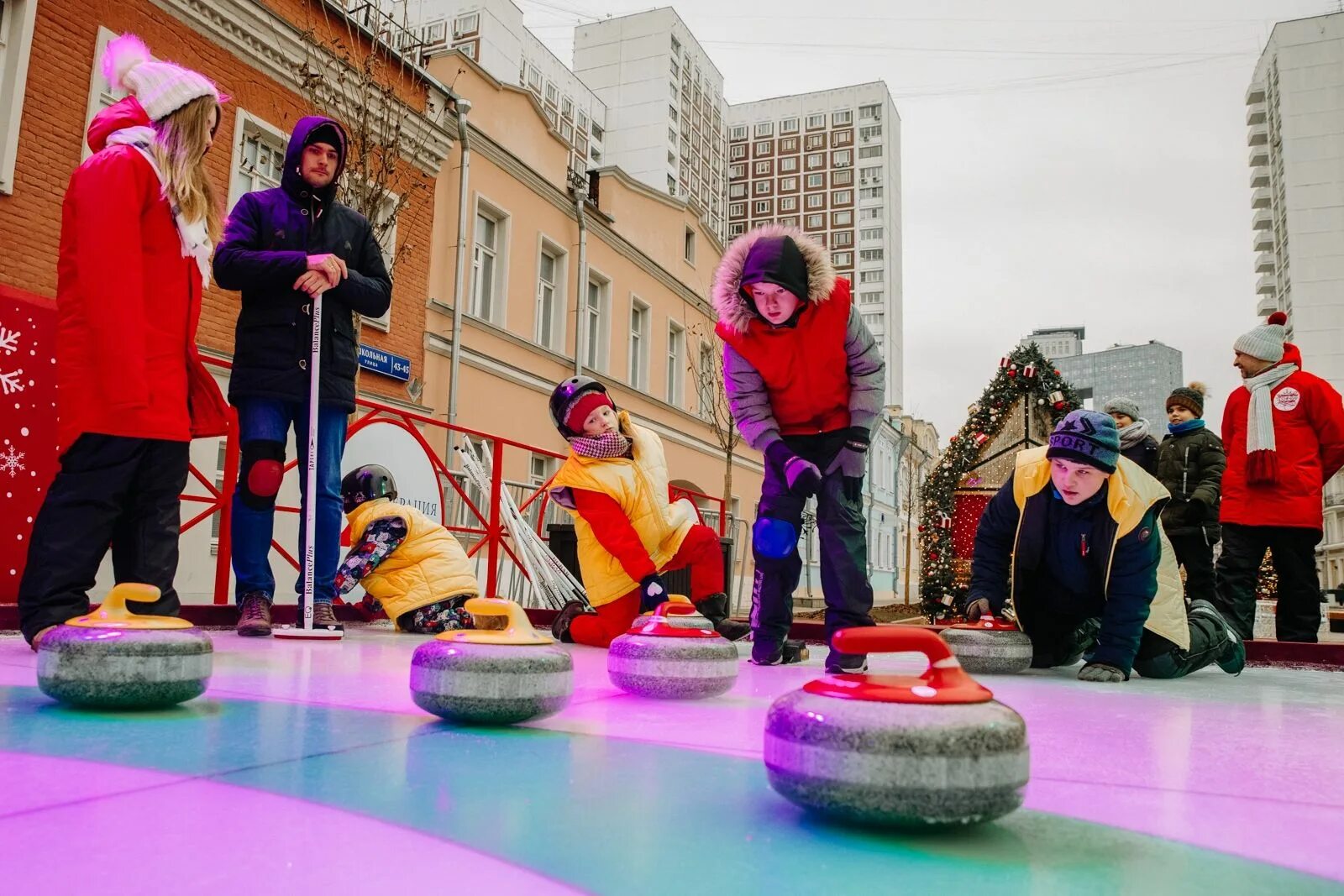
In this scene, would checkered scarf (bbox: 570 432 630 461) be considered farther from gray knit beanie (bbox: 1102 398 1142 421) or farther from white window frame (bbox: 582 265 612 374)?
white window frame (bbox: 582 265 612 374)

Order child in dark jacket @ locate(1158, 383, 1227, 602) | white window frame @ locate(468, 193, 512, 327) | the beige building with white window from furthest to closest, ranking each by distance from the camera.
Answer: white window frame @ locate(468, 193, 512, 327) → the beige building with white window → child in dark jacket @ locate(1158, 383, 1227, 602)

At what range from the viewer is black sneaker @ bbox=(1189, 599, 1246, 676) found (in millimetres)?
3479

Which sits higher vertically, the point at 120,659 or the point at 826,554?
the point at 826,554

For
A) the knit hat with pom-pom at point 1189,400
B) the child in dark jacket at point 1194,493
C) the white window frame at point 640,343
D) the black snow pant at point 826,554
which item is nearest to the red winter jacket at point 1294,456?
the child in dark jacket at point 1194,493

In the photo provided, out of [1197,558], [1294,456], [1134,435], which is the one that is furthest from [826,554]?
[1197,558]

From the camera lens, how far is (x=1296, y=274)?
57.4 metres

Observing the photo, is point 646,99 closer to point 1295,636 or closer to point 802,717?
point 1295,636

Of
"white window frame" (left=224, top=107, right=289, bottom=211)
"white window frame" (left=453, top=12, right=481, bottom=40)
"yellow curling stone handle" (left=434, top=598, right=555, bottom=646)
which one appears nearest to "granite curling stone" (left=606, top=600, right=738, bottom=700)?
"yellow curling stone handle" (left=434, top=598, right=555, bottom=646)

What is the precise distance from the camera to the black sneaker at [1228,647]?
3.48 meters

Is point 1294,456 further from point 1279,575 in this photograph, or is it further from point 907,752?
point 907,752

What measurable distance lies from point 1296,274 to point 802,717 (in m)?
69.2

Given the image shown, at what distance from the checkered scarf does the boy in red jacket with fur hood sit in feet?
2.91

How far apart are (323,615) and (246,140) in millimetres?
8250

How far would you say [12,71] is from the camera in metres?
7.75
